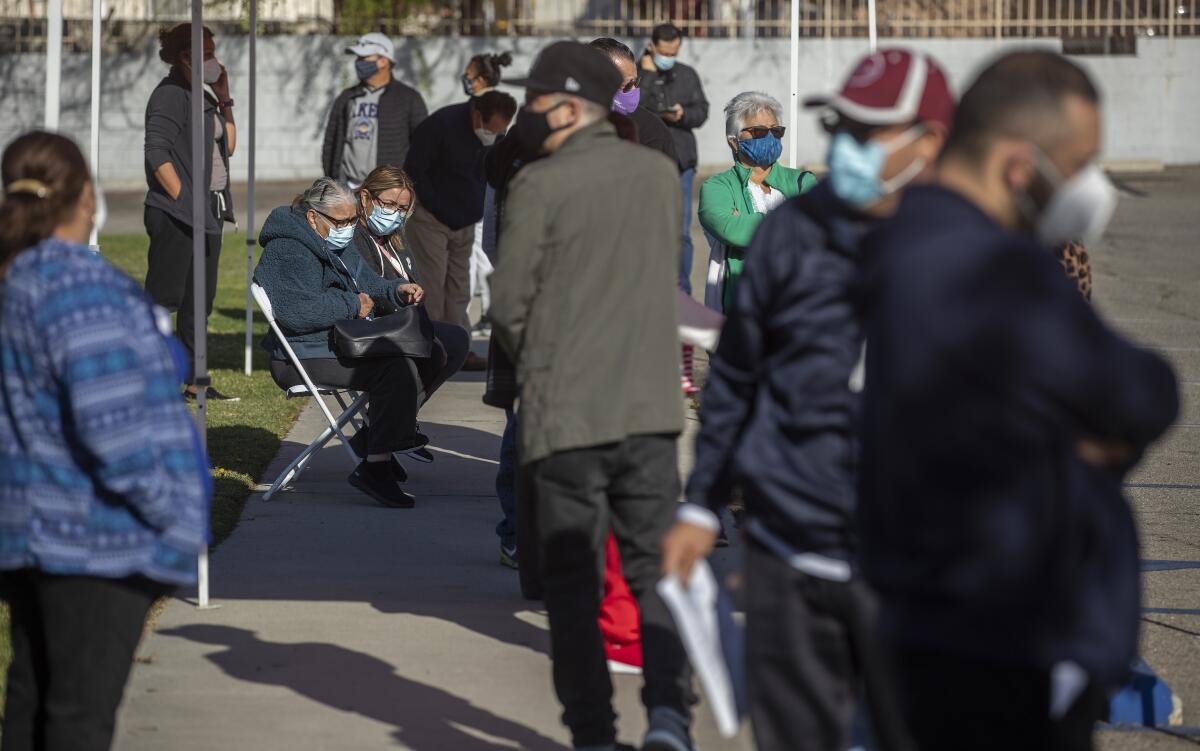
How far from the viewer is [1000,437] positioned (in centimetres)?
241

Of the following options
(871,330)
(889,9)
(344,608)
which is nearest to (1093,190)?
(871,330)

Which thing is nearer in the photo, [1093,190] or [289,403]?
Answer: [1093,190]

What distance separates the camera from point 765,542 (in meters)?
3.38

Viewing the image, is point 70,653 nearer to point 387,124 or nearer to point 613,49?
point 613,49

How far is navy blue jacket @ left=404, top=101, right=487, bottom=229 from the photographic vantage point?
1041cm

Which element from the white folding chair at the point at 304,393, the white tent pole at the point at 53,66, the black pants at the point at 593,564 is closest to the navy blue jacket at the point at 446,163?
the white folding chair at the point at 304,393

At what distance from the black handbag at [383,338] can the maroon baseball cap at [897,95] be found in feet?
14.9

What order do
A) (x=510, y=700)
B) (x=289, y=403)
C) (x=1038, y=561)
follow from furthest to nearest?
(x=289, y=403), (x=510, y=700), (x=1038, y=561)

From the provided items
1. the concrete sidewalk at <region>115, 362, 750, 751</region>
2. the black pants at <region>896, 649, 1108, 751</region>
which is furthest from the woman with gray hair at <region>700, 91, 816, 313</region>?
the black pants at <region>896, 649, 1108, 751</region>

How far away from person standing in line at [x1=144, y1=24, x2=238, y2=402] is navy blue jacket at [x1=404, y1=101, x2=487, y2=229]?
1.20 metres

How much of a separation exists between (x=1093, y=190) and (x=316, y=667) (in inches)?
139

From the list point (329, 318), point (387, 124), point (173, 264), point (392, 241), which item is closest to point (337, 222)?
point (329, 318)

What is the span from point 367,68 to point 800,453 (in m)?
8.57

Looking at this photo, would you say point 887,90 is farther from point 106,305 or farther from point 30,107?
point 30,107
